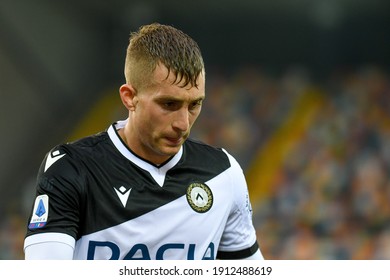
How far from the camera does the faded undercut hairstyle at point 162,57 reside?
104 inches

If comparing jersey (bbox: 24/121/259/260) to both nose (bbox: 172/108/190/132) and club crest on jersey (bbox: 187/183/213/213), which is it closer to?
club crest on jersey (bbox: 187/183/213/213)

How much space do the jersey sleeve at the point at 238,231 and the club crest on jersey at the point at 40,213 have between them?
80cm

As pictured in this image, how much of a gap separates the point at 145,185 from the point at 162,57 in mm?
518

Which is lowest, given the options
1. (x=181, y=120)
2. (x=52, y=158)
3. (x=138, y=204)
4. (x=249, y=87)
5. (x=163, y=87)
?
(x=138, y=204)

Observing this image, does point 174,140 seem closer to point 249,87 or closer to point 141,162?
point 141,162

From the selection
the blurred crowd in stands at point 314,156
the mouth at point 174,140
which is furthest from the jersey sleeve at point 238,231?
the blurred crowd in stands at point 314,156

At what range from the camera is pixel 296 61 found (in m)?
10.5

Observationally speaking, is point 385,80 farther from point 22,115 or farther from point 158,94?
point 158,94

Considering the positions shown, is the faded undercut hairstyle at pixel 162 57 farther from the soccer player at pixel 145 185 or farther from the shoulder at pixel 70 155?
the shoulder at pixel 70 155

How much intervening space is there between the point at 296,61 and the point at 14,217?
4.59 metres

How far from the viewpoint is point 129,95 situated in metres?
2.77

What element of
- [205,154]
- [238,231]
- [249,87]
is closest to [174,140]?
[205,154]

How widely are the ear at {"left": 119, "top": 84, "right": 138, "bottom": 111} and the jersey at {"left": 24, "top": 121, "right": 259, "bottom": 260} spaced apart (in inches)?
7.3
